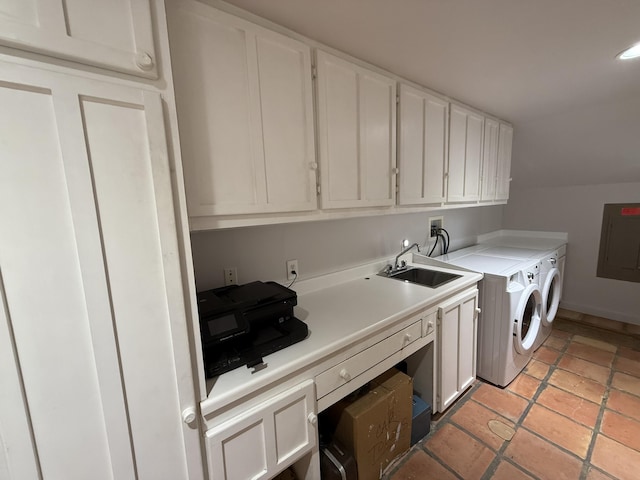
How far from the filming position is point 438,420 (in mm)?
1797

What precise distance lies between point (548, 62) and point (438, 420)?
7.37 feet

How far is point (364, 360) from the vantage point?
1259 mm

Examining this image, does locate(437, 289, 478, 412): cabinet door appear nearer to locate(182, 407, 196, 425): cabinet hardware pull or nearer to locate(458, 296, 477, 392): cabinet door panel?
locate(458, 296, 477, 392): cabinet door panel

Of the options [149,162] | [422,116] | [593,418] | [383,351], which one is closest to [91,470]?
[149,162]

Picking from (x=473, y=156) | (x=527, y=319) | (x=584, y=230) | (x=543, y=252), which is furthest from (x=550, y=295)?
(x=473, y=156)

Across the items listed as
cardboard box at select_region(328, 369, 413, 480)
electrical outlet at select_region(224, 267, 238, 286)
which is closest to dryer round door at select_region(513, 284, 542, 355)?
cardboard box at select_region(328, 369, 413, 480)

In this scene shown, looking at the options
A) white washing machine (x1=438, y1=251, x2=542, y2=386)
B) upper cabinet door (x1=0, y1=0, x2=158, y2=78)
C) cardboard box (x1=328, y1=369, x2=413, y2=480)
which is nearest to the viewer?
upper cabinet door (x1=0, y1=0, x2=158, y2=78)

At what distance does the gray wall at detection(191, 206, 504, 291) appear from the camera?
1.39 metres

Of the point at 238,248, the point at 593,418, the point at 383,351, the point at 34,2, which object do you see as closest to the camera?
the point at 34,2

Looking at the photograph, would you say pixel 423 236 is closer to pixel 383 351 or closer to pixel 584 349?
pixel 383 351

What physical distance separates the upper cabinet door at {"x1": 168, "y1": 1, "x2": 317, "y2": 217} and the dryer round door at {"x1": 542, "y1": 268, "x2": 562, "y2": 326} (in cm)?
248

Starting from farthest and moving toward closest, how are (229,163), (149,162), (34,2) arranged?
(229,163), (149,162), (34,2)

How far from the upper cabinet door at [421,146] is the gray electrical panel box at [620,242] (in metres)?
2.40

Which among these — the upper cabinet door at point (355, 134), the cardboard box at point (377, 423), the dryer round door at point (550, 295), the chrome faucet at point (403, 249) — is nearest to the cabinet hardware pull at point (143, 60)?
the upper cabinet door at point (355, 134)
